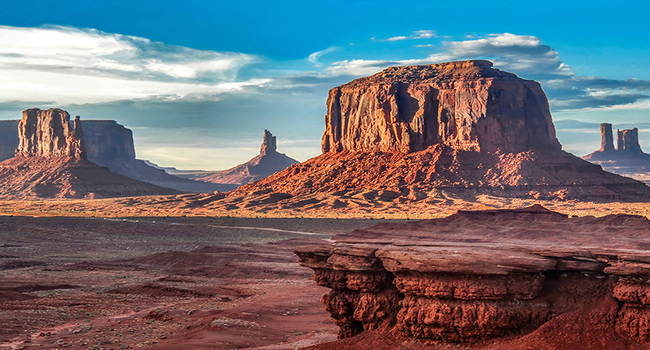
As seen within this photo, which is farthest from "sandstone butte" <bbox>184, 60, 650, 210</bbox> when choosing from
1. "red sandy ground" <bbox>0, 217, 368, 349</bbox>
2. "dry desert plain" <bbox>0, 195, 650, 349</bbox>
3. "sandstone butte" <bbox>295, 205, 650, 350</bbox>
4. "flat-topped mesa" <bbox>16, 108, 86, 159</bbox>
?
"sandstone butte" <bbox>295, 205, 650, 350</bbox>

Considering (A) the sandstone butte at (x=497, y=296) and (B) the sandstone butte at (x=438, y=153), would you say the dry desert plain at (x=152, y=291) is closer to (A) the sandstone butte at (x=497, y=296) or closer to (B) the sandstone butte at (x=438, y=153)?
(A) the sandstone butte at (x=497, y=296)

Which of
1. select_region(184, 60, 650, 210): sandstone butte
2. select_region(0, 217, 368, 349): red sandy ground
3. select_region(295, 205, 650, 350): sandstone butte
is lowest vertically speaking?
select_region(0, 217, 368, 349): red sandy ground

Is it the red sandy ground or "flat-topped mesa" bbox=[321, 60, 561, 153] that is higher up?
"flat-topped mesa" bbox=[321, 60, 561, 153]

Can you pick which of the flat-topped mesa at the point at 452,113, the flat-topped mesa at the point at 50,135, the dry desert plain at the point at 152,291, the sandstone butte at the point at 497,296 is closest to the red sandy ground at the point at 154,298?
the dry desert plain at the point at 152,291

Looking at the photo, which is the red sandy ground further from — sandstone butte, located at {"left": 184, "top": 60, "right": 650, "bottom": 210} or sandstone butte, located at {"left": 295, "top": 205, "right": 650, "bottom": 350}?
sandstone butte, located at {"left": 184, "top": 60, "right": 650, "bottom": 210}

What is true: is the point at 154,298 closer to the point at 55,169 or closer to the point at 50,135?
the point at 55,169

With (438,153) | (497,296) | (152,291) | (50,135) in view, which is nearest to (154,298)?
(152,291)
